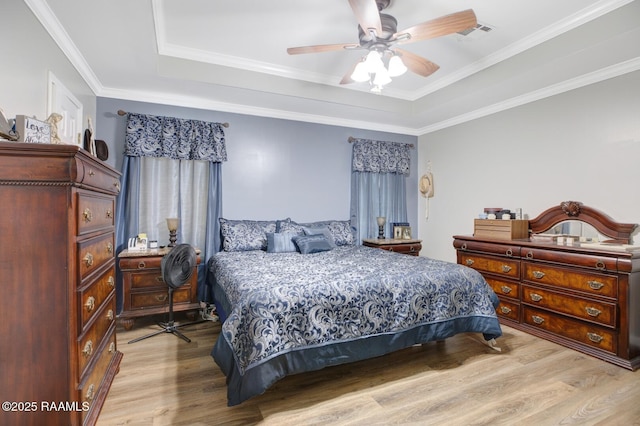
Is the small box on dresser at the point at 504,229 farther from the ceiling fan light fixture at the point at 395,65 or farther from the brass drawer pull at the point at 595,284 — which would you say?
the ceiling fan light fixture at the point at 395,65

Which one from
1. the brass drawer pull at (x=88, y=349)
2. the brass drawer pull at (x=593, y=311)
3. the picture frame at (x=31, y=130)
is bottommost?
the brass drawer pull at (x=593, y=311)

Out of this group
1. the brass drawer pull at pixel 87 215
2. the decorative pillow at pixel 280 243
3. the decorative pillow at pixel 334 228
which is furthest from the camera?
the decorative pillow at pixel 334 228

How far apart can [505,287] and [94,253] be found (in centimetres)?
354

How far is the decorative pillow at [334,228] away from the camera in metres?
A: 4.01

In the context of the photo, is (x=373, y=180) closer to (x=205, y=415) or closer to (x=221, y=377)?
(x=221, y=377)

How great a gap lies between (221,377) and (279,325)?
0.75m

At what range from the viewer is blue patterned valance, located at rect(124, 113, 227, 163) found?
3531mm

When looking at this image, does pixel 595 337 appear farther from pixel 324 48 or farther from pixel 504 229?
A: pixel 324 48

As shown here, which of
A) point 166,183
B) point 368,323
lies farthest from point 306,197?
point 368,323

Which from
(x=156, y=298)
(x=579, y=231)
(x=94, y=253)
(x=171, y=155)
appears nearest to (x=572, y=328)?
(x=579, y=231)

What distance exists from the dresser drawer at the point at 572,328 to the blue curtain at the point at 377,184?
2.23 m

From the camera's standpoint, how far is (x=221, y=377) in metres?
2.25

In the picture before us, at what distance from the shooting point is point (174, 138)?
145 inches

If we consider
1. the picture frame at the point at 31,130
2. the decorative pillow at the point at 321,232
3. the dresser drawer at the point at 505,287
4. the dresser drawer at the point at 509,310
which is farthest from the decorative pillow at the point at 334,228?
the picture frame at the point at 31,130
